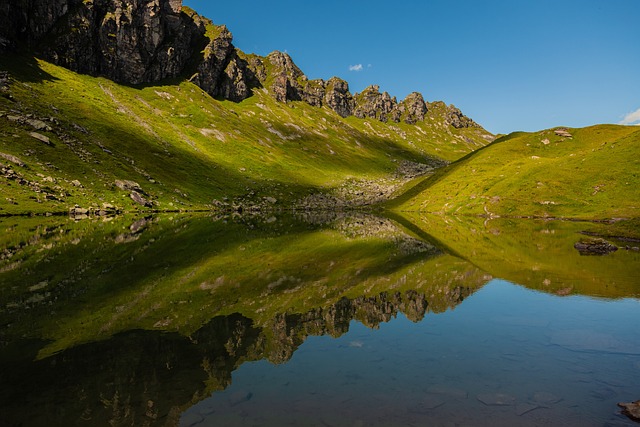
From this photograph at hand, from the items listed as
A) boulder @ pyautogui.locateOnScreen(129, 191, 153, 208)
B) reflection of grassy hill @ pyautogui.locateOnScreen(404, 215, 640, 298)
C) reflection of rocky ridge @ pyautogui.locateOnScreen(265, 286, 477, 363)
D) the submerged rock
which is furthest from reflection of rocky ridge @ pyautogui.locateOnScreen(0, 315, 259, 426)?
boulder @ pyautogui.locateOnScreen(129, 191, 153, 208)

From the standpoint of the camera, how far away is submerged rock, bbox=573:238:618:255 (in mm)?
45969

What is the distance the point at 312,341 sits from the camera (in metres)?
18.6

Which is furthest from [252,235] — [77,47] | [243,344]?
[77,47]

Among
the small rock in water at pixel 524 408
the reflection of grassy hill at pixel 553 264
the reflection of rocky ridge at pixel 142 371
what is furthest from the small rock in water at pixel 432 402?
the reflection of grassy hill at pixel 553 264

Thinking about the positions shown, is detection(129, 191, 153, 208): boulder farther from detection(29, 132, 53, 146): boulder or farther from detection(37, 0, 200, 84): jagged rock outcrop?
detection(37, 0, 200, 84): jagged rock outcrop

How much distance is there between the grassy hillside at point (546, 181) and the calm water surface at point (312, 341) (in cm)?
6814

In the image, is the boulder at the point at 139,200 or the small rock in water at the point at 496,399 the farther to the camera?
the boulder at the point at 139,200

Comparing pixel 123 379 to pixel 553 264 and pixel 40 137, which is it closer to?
pixel 553 264

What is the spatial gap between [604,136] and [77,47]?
242 metres

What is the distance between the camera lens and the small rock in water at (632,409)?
11477 mm

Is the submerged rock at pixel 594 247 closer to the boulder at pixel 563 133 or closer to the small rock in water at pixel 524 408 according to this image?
the small rock in water at pixel 524 408

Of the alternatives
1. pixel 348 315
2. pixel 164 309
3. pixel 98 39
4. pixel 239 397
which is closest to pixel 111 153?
pixel 98 39

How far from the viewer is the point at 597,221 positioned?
83062 mm

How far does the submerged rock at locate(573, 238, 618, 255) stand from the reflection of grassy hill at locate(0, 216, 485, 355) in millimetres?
19529
